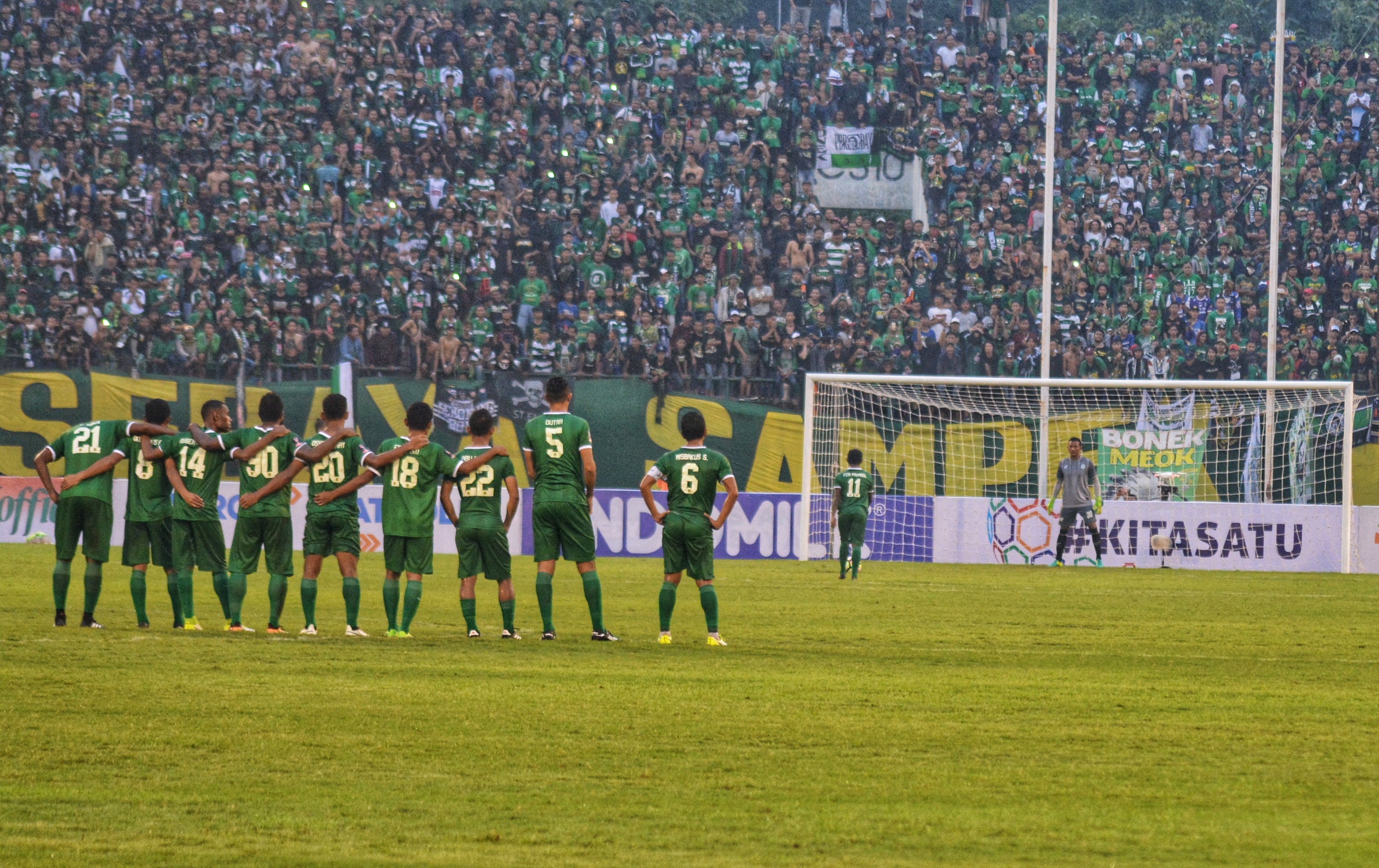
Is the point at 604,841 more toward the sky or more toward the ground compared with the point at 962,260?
more toward the ground

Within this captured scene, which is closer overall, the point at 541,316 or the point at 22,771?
the point at 22,771

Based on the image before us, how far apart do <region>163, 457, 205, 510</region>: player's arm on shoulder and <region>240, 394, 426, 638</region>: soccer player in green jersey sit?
0.37 metres

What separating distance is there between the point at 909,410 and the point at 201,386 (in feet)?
40.7

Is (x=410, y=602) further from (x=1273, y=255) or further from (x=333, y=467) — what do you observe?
(x=1273, y=255)

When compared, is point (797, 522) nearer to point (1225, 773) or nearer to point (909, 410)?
point (909, 410)

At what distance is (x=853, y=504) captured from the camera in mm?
20047

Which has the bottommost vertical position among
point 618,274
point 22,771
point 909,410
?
point 22,771

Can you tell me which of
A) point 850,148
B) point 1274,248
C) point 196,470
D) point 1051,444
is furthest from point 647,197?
point 196,470

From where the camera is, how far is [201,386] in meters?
27.6

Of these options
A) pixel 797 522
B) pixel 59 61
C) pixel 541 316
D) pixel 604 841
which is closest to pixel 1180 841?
pixel 604 841

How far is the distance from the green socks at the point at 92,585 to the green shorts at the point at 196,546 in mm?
563

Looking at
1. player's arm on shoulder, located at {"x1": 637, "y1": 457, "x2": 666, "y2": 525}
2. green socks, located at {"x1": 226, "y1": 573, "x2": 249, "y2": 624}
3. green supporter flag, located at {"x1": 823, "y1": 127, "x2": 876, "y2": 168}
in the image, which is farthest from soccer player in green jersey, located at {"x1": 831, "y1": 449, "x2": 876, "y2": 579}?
green supporter flag, located at {"x1": 823, "y1": 127, "x2": 876, "y2": 168}

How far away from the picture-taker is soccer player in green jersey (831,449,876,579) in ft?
65.7

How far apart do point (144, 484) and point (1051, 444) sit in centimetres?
1841
